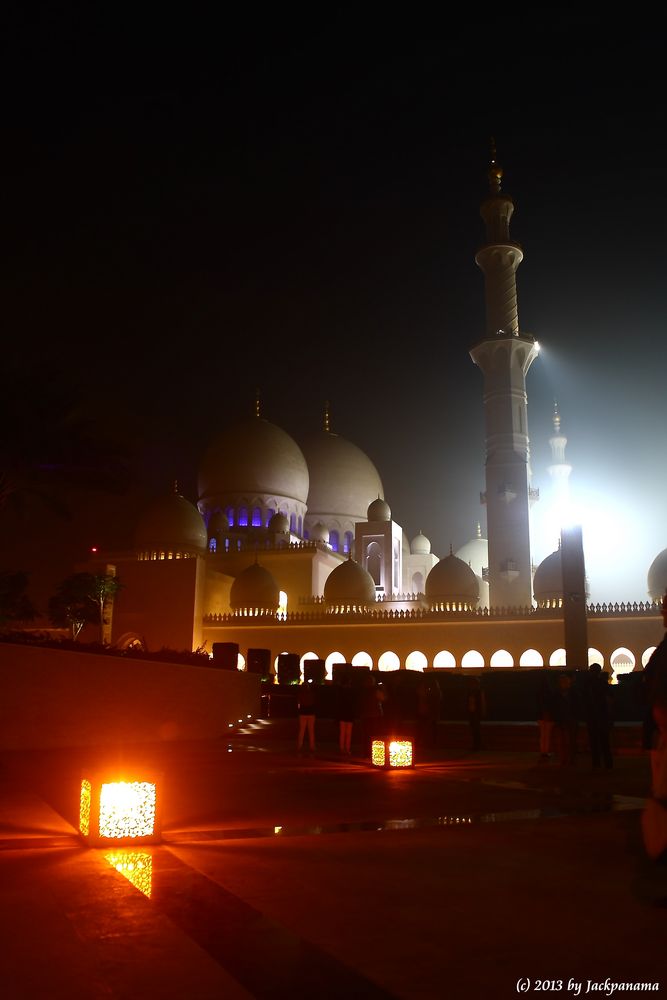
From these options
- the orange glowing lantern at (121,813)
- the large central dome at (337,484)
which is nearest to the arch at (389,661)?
the large central dome at (337,484)

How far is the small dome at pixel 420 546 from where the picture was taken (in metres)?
40.8

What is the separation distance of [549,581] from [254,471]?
13307mm

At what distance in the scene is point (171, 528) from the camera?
109 feet

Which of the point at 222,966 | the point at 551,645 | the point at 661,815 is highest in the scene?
the point at 551,645

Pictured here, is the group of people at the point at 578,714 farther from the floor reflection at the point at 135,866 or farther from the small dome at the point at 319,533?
the small dome at the point at 319,533

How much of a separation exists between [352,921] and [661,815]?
1.42m

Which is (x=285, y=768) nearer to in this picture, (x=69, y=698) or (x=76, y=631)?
(x=69, y=698)

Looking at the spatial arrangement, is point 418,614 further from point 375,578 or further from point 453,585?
point 375,578

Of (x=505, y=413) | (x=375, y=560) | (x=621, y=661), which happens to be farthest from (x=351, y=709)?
(x=375, y=560)

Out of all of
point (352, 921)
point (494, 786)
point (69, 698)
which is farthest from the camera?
point (69, 698)

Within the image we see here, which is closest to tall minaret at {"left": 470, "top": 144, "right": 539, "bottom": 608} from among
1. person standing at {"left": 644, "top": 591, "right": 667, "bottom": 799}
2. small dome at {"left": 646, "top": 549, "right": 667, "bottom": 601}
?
small dome at {"left": 646, "top": 549, "right": 667, "bottom": 601}

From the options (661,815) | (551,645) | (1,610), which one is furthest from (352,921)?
(551,645)

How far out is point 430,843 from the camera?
16.0 ft

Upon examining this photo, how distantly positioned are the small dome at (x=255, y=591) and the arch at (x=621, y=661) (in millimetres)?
11609
